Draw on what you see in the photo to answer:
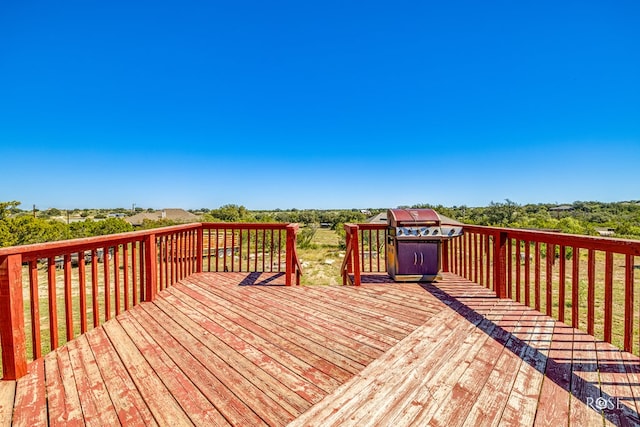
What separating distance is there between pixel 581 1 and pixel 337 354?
9.18 meters

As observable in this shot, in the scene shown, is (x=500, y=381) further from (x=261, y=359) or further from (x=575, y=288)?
(x=261, y=359)

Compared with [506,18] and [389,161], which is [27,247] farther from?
[389,161]

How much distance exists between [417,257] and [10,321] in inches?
171

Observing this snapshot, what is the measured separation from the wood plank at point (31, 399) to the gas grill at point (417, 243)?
3816 millimetres

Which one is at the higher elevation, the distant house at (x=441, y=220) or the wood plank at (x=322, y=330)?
the distant house at (x=441, y=220)

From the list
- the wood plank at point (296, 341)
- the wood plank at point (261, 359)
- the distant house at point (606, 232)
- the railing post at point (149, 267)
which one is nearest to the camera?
the wood plank at point (261, 359)

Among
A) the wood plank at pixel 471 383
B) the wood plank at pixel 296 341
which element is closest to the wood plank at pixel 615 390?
the wood plank at pixel 471 383

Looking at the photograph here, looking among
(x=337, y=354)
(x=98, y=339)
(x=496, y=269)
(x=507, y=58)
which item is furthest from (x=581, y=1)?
(x=98, y=339)

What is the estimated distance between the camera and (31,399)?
147 centimetres

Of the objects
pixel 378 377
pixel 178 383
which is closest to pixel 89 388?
pixel 178 383

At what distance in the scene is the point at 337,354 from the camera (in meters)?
1.99

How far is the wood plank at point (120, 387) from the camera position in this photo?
1318 mm

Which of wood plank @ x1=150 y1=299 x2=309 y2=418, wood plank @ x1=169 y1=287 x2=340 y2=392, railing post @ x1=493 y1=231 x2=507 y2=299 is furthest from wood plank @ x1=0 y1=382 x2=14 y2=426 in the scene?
railing post @ x1=493 y1=231 x2=507 y2=299

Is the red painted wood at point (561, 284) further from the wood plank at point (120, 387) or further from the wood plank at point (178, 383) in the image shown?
the wood plank at point (120, 387)
